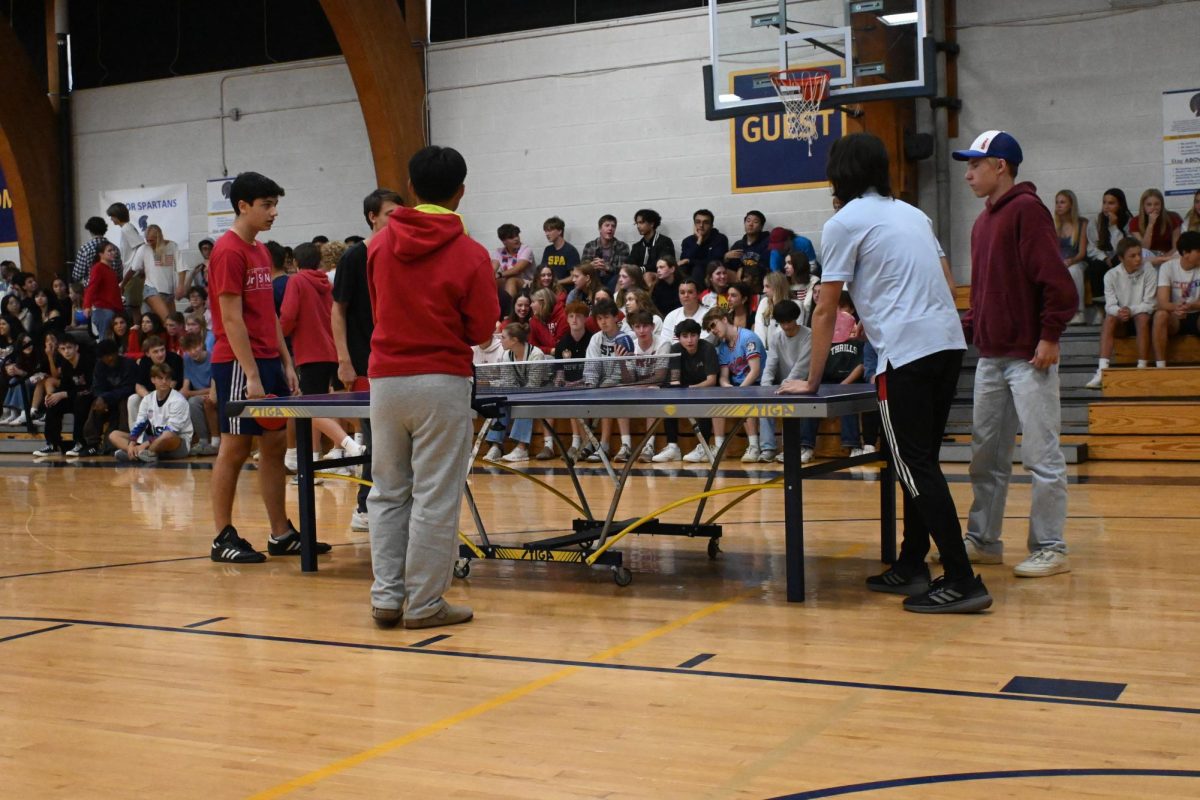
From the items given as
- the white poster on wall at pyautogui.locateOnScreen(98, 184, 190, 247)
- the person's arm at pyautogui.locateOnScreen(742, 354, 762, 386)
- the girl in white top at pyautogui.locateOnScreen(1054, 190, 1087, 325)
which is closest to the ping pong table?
the person's arm at pyautogui.locateOnScreen(742, 354, 762, 386)

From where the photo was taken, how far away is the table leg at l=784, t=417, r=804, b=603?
4.51 m

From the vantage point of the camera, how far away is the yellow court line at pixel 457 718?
2.78m

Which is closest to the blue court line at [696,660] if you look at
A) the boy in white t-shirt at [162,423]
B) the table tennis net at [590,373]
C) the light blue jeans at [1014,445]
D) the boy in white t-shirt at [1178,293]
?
the light blue jeans at [1014,445]

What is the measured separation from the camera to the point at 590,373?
555 centimetres

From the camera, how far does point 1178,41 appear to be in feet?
37.5

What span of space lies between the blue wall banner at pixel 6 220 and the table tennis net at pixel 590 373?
14.3m

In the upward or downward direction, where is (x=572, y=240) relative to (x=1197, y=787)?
upward

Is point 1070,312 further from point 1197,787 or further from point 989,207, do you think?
point 1197,787

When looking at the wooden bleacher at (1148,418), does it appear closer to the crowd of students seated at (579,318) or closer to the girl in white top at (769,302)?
the crowd of students seated at (579,318)

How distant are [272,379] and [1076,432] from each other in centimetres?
656

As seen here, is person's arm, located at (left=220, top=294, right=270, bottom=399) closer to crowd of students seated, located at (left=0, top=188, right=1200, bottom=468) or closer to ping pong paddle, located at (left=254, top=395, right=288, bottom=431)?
ping pong paddle, located at (left=254, top=395, right=288, bottom=431)

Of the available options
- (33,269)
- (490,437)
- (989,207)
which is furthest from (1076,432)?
(33,269)

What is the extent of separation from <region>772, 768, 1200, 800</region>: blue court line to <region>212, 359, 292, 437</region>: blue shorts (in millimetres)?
3576

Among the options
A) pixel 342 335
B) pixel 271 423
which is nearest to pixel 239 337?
pixel 271 423
